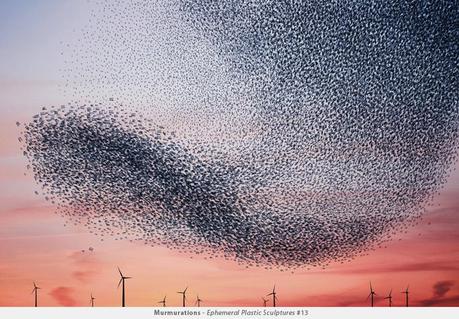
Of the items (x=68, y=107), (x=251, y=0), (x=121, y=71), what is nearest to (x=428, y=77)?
(x=251, y=0)

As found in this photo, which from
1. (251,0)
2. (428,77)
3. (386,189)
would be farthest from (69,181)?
(428,77)

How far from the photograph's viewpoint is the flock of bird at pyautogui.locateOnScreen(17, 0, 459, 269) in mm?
6582

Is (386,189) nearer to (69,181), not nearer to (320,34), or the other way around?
(320,34)

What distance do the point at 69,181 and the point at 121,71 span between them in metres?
1.13

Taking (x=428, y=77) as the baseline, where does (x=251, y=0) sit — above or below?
above

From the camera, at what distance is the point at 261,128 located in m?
6.64

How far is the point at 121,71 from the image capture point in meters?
6.58

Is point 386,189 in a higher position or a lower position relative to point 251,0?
lower

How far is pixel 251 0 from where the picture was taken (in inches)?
262

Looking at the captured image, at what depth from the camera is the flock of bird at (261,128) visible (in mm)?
6582
